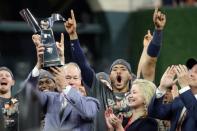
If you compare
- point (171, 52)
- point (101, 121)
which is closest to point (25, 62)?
point (171, 52)

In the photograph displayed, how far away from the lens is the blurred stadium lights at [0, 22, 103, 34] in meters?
18.4

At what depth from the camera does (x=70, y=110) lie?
8875 mm

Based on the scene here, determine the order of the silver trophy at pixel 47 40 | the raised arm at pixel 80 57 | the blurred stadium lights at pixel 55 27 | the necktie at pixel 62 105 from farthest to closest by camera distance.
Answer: the blurred stadium lights at pixel 55 27 < the raised arm at pixel 80 57 < the necktie at pixel 62 105 < the silver trophy at pixel 47 40

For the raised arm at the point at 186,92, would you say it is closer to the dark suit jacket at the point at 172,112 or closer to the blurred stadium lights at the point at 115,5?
the dark suit jacket at the point at 172,112

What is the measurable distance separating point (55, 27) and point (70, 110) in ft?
30.8

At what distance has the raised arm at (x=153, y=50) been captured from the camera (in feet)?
30.5

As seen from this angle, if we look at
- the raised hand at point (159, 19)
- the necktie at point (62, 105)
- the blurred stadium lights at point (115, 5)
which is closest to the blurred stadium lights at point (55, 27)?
the blurred stadium lights at point (115, 5)

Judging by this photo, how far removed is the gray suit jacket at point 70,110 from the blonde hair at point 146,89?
439 millimetres

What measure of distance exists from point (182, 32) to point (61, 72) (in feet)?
32.6

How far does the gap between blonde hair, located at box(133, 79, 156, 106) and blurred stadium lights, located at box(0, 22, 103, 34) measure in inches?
353

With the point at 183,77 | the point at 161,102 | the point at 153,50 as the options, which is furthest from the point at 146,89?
A: the point at 183,77

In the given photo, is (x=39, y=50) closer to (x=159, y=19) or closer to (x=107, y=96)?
(x=107, y=96)

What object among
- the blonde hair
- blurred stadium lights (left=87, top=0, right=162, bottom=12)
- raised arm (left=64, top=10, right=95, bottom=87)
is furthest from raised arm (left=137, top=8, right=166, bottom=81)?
blurred stadium lights (left=87, top=0, right=162, bottom=12)

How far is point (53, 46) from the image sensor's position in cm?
895
